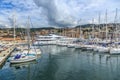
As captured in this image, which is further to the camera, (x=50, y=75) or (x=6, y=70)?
(x=6, y=70)

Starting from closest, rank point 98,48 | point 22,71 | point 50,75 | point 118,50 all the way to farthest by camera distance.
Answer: point 50,75
point 22,71
point 118,50
point 98,48

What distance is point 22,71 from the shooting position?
124ft

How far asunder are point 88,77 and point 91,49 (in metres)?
46.0

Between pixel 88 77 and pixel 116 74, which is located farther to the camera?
pixel 116 74

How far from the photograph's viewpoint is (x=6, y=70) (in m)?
38.1

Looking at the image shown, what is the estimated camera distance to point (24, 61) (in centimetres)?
4509

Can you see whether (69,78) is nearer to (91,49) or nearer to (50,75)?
(50,75)

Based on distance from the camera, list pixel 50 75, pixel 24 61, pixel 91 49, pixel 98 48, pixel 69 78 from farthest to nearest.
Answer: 1. pixel 91 49
2. pixel 98 48
3. pixel 24 61
4. pixel 50 75
5. pixel 69 78

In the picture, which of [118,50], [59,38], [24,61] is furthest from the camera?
[59,38]

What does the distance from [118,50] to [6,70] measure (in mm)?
38964

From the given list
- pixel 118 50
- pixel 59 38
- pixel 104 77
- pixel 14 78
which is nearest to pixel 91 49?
pixel 118 50

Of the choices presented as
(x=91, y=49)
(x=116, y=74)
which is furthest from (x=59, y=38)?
(x=116, y=74)

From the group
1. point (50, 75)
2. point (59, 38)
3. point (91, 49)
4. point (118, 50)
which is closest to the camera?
point (50, 75)

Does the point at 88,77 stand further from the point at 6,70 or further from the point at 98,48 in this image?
the point at 98,48
